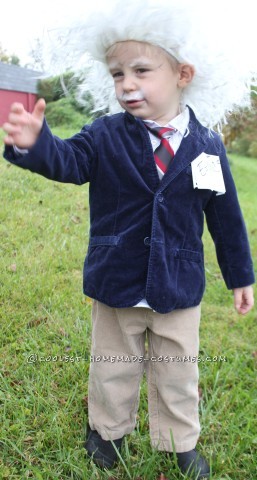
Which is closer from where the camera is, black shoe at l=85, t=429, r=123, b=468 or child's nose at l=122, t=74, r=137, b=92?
child's nose at l=122, t=74, r=137, b=92

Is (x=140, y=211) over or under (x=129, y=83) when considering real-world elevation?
under

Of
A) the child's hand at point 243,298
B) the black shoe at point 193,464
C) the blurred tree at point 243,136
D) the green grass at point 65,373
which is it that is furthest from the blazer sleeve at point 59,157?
the blurred tree at point 243,136

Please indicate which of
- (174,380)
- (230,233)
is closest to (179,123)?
(230,233)

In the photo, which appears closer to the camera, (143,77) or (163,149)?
(143,77)

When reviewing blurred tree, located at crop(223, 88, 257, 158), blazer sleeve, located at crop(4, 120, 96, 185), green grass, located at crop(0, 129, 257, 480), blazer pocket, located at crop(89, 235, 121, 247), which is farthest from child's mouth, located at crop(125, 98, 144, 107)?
blurred tree, located at crop(223, 88, 257, 158)

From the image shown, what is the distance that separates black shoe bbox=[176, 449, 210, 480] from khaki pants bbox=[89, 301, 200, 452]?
57 millimetres

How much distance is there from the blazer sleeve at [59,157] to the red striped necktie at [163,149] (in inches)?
8.4

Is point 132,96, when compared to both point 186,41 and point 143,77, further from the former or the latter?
point 186,41

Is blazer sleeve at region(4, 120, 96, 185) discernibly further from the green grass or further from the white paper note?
the green grass

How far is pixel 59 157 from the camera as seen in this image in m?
1.45

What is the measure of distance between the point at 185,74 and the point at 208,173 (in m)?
0.34

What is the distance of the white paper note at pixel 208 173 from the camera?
1591mm

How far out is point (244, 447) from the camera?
6.66ft

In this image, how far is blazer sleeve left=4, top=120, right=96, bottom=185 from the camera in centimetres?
137
